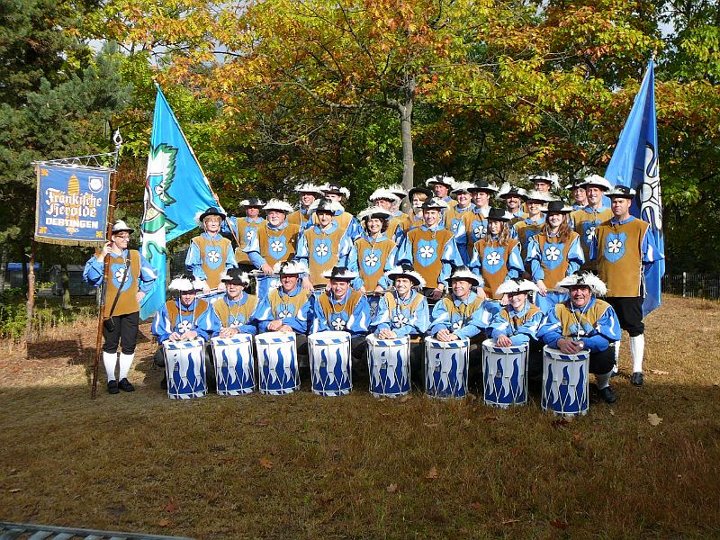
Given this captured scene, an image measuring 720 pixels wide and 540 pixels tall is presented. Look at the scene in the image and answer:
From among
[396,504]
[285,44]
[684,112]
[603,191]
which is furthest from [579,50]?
[396,504]

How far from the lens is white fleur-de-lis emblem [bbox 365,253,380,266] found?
7824 mm

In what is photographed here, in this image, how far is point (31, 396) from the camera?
25.1ft

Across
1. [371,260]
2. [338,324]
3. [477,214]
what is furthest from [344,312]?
[477,214]

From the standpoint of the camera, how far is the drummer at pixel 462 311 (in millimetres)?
6551

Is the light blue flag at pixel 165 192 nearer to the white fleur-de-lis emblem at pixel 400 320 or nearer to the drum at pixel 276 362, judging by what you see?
the drum at pixel 276 362

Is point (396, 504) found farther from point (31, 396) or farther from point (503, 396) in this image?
point (31, 396)

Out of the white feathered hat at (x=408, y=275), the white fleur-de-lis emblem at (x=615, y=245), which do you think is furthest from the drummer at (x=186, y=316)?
the white fleur-de-lis emblem at (x=615, y=245)

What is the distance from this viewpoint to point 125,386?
7.55m

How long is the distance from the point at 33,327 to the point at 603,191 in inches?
449

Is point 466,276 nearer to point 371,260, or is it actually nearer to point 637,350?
point 371,260

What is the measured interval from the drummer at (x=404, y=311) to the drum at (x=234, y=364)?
139cm

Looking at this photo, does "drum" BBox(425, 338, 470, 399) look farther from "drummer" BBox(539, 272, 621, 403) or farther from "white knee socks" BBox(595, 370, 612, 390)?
"white knee socks" BBox(595, 370, 612, 390)

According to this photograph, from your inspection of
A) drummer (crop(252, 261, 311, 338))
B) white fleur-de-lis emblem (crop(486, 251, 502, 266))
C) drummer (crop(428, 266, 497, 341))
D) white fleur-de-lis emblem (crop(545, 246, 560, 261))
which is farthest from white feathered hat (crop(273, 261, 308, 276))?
white fleur-de-lis emblem (crop(545, 246, 560, 261))

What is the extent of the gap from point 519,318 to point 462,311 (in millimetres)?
629
